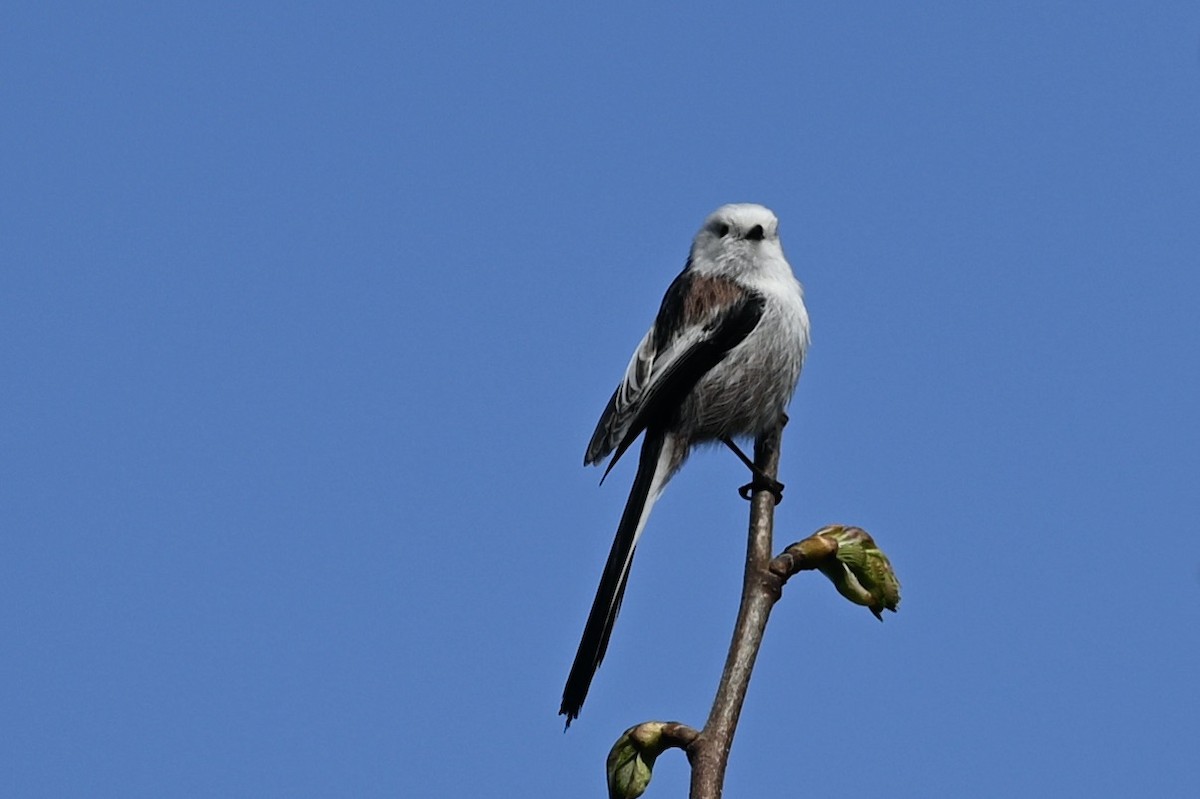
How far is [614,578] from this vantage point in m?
3.70

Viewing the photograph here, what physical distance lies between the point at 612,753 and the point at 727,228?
3.41m

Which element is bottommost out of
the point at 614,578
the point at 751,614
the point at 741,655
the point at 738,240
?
the point at 741,655

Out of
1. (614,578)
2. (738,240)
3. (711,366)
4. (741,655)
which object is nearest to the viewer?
(741,655)

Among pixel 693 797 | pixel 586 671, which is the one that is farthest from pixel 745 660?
pixel 586 671

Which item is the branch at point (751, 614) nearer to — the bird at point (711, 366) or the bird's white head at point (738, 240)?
the bird at point (711, 366)

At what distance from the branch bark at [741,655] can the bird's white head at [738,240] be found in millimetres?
2755

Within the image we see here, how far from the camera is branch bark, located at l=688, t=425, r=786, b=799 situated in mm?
2109

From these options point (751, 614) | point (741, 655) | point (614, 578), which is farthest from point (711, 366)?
point (741, 655)

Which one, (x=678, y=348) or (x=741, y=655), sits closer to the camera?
(x=741, y=655)

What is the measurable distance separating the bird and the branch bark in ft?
5.25

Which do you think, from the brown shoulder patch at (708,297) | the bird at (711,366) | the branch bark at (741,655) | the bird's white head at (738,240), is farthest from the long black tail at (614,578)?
the bird's white head at (738,240)

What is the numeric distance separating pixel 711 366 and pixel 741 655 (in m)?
2.72

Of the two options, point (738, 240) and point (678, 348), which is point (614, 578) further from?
point (738, 240)

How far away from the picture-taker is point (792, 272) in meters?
5.53
